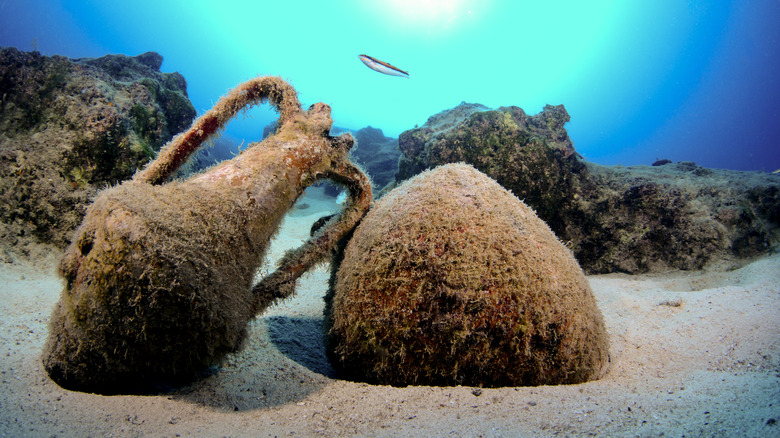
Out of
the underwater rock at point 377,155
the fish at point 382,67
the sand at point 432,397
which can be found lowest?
the sand at point 432,397

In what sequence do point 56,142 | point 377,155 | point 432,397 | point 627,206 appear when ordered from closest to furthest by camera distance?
point 432,397 < point 56,142 < point 627,206 < point 377,155

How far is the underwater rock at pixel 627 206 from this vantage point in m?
5.24

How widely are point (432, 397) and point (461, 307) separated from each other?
0.63 metres

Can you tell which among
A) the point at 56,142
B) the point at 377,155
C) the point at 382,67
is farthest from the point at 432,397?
the point at 377,155

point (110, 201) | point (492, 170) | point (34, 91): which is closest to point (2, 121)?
point (34, 91)

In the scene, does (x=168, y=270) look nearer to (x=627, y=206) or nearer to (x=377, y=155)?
(x=627, y=206)

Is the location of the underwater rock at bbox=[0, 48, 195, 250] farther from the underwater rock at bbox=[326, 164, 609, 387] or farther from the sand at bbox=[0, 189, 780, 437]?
the underwater rock at bbox=[326, 164, 609, 387]

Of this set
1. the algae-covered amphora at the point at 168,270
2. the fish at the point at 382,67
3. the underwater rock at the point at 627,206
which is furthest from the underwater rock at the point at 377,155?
the algae-covered amphora at the point at 168,270

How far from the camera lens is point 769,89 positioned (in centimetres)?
5403

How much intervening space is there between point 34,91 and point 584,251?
33.4 feet

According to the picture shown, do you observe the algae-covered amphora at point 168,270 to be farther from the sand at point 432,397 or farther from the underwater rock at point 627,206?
the underwater rock at point 627,206

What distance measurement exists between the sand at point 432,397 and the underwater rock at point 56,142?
5.48 ft

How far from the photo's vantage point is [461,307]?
2062mm

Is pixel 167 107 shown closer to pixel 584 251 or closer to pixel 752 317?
pixel 584 251
